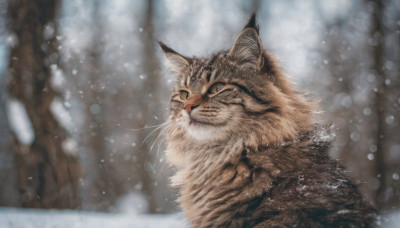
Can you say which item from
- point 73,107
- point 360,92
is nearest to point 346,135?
point 360,92

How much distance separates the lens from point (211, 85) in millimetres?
2201

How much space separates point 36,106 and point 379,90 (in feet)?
18.8

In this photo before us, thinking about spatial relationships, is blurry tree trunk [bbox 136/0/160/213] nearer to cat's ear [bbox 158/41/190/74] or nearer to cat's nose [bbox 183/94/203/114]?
cat's ear [bbox 158/41/190/74]

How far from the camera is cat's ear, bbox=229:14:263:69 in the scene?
2031 millimetres

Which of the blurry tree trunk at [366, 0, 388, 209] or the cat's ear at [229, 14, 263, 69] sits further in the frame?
the blurry tree trunk at [366, 0, 388, 209]

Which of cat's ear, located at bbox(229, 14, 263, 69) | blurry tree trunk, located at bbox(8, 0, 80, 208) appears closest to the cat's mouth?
cat's ear, located at bbox(229, 14, 263, 69)

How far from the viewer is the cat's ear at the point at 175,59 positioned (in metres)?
2.59

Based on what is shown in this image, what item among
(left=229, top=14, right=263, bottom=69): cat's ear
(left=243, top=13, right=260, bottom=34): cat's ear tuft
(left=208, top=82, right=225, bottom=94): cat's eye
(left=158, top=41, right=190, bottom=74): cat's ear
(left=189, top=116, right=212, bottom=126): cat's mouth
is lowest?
(left=189, top=116, right=212, bottom=126): cat's mouth

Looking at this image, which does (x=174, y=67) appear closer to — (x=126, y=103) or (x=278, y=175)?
(x=278, y=175)

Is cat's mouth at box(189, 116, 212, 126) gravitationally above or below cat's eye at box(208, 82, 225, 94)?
below

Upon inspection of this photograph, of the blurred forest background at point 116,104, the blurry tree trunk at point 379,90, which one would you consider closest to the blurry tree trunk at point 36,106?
the blurred forest background at point 116,104

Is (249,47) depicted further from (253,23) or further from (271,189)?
(271,189)

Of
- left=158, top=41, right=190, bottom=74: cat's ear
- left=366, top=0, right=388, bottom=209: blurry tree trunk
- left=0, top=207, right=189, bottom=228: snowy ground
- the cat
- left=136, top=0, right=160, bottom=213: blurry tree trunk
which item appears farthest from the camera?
left=136, top=0, right=160, bottom=213: blurry tree trunk

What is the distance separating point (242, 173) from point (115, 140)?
3.98 meters
